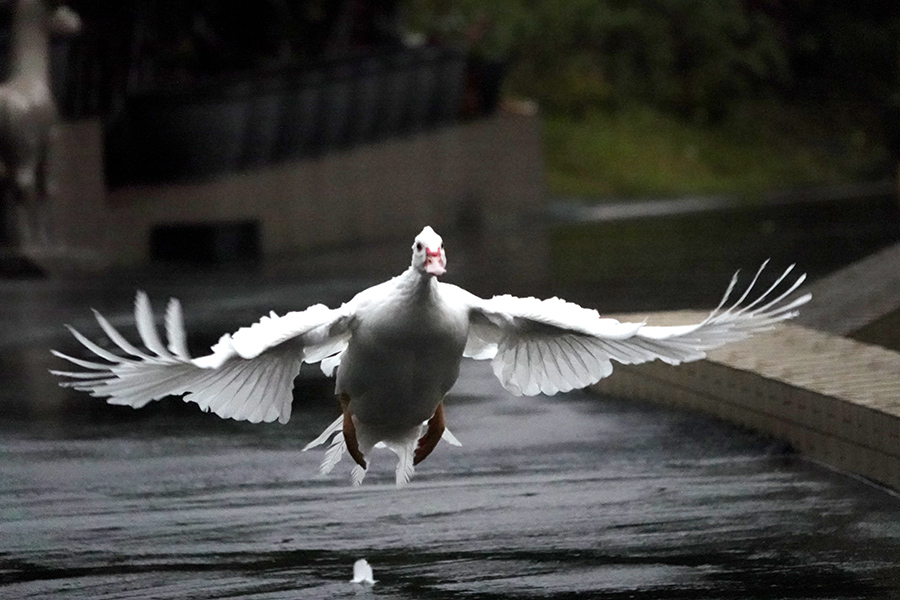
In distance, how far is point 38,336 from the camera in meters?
15.5

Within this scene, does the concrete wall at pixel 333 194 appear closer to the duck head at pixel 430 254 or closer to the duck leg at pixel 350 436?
the duck leg at pixel 350 436

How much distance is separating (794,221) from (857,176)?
13.7 m

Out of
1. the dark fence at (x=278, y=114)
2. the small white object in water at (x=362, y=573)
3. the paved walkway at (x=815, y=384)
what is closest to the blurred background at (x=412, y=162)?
the dark fence at (x=278, y=114)

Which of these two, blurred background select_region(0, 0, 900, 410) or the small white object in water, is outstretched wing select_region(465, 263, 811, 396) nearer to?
the small white object in water

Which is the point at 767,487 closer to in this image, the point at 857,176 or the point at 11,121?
the point at 11,121

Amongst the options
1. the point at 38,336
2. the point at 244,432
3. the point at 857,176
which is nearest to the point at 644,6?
the point at 857,176

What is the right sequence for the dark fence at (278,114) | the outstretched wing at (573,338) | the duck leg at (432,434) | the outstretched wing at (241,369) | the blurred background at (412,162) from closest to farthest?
1. the outstretched wing at (241,369)
2. the outstretched wing at (573,338)
3. the duck leg at (432,434)
4. the blurred background at (412,162)
5. the dark fence at (278,114)

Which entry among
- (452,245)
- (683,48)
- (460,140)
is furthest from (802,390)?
(683,48)

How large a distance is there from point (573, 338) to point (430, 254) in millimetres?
1214

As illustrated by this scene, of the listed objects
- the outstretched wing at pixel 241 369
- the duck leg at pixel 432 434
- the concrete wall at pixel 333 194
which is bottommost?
the duck leg at pixel 432 434

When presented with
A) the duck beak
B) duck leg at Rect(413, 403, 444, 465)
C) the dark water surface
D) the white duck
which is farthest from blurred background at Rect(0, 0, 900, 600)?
the duck beak

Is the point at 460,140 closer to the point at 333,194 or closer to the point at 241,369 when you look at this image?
the point at 333,194

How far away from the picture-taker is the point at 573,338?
820 cm

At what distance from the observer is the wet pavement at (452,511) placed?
25.0 feet
